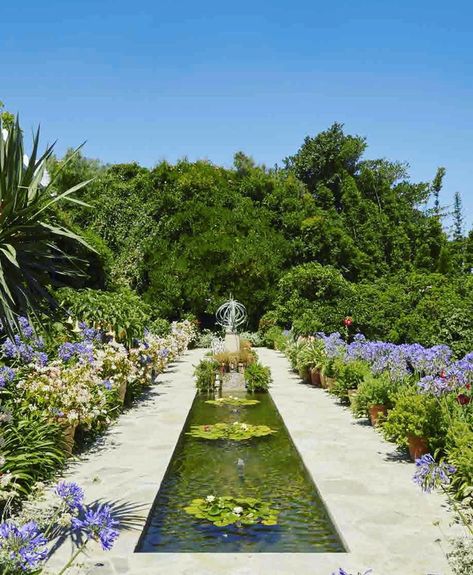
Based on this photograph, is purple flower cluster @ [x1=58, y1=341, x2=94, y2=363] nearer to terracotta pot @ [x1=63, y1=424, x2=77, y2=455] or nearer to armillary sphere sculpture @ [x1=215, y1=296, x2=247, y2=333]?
terracotta pot @ [x1=63, y1=424, x2=77, y2=455]

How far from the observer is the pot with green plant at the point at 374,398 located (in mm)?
8781

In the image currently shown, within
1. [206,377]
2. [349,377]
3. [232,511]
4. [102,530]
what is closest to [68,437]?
[232,511]

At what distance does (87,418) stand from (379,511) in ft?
12.0

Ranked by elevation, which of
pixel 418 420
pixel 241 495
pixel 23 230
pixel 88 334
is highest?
pixel 23 230

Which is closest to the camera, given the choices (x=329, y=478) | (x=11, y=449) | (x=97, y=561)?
(x=97, y=561)

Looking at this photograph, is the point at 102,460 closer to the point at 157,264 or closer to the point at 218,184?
the point at 157,264

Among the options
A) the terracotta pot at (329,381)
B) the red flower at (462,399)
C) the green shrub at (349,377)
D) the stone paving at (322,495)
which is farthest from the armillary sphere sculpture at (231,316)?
the red flower at (462,399)

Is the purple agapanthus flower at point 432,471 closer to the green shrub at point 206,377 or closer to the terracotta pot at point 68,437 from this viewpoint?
the terracotta pot at point 68,437

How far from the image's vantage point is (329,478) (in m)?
6.48

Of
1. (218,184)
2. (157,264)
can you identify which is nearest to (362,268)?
(218,184)

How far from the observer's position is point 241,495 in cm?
620

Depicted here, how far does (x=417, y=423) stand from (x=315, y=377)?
6870mm

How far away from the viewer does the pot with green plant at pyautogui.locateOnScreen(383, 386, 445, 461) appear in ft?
22.0

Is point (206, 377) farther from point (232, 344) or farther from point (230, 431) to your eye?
point (230, 431)
